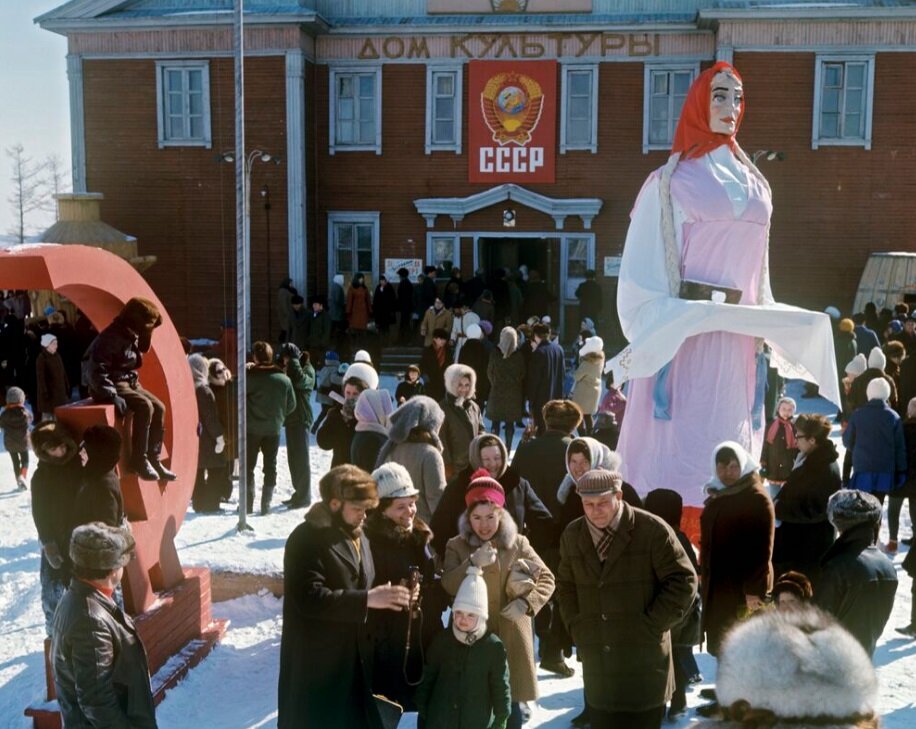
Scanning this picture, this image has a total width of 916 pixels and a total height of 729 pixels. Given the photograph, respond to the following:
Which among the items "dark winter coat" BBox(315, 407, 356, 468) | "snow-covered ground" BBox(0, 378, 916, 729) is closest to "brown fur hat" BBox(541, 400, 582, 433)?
"snow-covered ground" BBox(0, 378, 916, 729)

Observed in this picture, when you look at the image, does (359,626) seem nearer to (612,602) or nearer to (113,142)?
(612,602)

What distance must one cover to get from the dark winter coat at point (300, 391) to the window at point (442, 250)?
35.2ft

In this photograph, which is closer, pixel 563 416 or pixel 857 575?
pixel 857 575

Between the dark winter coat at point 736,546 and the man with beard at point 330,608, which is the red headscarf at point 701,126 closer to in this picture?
the dark winter coat at point 736,546

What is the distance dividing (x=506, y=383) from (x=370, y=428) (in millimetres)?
5049

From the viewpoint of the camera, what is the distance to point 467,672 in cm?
432

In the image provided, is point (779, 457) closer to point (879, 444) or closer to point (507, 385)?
point (879, 444)

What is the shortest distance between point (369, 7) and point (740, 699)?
20176mm

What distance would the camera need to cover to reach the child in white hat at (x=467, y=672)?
431 centimetres

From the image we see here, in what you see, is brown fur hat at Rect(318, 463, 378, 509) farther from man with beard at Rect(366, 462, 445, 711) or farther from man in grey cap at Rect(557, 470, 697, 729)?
man in grey cap at Rect(557, 470, 697, 729)

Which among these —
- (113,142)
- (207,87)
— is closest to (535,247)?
(207,87)

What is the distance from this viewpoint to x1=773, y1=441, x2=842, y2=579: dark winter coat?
19.5 feet

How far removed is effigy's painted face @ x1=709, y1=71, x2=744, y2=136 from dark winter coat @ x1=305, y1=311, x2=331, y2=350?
1131 cm

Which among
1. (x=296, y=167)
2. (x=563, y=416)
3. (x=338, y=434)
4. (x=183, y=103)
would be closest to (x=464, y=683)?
(x=563, y=416)
